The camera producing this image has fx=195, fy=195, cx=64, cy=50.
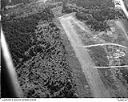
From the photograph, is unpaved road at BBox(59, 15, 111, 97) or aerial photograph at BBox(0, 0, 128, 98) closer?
unpaved road at BBox(59, 15, 111, 97)

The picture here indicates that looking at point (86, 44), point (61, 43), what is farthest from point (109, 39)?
point (61, 43)

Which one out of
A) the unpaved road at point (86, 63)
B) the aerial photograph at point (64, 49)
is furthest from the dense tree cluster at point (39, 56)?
the unpaved road at point (86, 63)

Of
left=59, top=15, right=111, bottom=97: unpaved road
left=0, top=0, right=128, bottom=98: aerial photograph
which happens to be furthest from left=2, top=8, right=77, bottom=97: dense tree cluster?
left=59, top=15, right=111, bottom=97: unpaved road

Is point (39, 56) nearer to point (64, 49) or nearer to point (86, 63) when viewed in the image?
point (64, 49)

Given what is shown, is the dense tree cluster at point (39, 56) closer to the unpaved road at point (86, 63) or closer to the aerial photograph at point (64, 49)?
the aerial photograph at point (64, 49)

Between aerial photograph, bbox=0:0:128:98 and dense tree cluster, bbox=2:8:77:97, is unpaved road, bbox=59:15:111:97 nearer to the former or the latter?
aerial photograph, bbox=0:0:128:98

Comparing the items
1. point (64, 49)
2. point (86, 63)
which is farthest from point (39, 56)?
point (86, 63)
